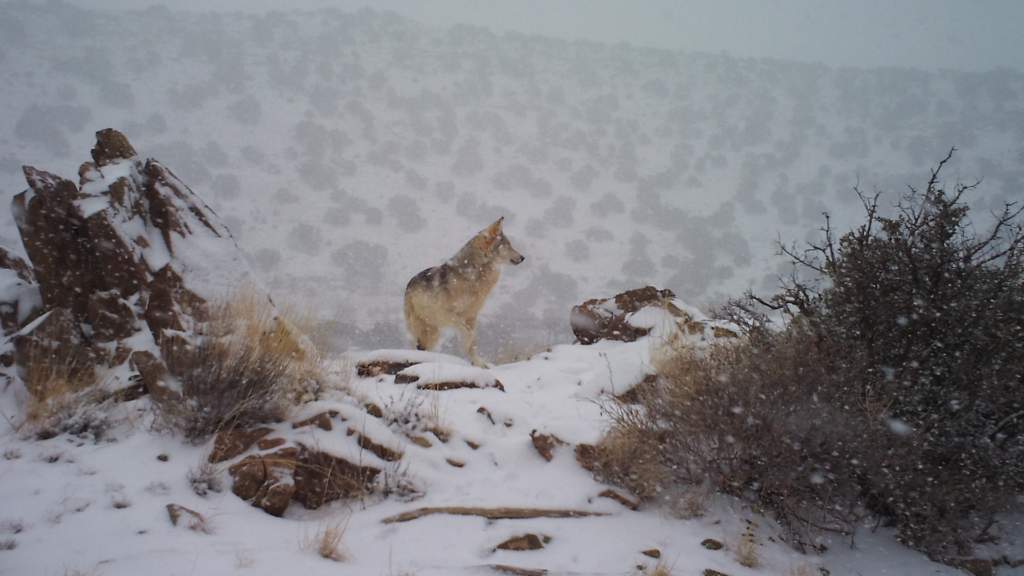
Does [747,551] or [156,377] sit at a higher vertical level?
[156,377]

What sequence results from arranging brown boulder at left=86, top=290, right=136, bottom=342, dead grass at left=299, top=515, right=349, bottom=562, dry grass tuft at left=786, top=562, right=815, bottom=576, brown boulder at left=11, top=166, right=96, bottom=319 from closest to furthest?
dead grass at left=299, top=515, right=349, bottom=562 < dry grass tuft at left=786, top=562, right=815, bottom=576 < brown boulder at left=86, top=290, right=136, bottom=342 < brown boulder at left=11, top=166, right=96, bottom=319

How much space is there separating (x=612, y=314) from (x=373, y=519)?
258 inches

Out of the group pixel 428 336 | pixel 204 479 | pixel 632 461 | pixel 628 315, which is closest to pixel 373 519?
pixel 204 479

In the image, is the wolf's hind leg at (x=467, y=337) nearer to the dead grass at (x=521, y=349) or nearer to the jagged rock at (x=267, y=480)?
the dead grass at (x=521, y=349)

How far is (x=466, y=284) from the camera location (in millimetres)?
7648

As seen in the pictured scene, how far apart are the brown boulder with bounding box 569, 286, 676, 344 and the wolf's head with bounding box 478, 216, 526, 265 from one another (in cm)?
169

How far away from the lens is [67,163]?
40094 mm

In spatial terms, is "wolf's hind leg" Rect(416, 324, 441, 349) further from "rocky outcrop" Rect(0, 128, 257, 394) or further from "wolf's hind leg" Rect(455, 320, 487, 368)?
"rocky outcrop" Rect(0, 128, 257, 394)

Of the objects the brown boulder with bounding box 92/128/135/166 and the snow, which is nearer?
the snow

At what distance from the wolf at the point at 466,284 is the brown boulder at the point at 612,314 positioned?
1.92m

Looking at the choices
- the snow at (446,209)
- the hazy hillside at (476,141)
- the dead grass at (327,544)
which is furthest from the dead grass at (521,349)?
the hazy hillside at (476,141)

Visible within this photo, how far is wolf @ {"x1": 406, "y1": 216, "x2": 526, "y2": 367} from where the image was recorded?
764 centimetres

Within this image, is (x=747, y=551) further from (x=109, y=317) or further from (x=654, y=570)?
(x=109, y=317)

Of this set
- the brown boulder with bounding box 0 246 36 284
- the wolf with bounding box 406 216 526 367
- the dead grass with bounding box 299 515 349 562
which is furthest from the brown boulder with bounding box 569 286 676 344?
the brown boulder with bounding box 0 246 36 284
